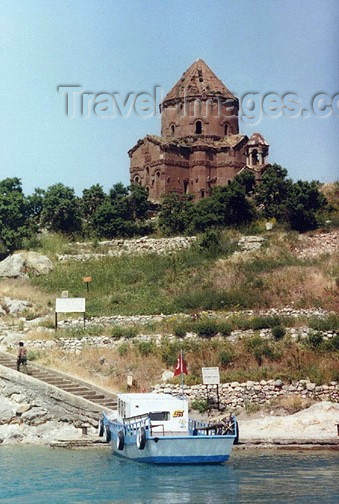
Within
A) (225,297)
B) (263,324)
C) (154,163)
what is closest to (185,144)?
(154,163)

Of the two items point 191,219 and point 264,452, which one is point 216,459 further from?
point 191,219

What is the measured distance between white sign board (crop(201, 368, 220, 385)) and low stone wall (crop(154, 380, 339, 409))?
1296 millimetres

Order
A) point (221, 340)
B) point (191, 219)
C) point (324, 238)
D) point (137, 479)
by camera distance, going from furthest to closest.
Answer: point (191, 219) < point (324, 238) < point (221, 340) < point (137, 479)

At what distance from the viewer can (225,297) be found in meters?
39.4

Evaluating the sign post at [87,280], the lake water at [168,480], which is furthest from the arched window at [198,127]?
the lake water at [168,480]

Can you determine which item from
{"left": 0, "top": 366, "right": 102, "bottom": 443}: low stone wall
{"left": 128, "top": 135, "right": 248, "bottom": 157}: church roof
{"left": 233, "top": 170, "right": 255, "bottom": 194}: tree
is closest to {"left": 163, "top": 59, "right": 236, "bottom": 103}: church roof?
{"left": 128, "top": 135, "right": 248, "bottom": 157}: church roof

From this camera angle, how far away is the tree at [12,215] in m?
50.8

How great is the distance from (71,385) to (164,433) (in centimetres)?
712

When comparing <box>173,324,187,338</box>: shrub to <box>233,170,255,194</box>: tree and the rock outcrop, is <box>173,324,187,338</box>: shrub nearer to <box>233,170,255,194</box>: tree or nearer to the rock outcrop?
the rock outcrop

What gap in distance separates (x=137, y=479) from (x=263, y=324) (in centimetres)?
1447

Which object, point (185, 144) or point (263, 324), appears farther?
point (185, 144)

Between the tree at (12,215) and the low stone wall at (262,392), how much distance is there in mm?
23091

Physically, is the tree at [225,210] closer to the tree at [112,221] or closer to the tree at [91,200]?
the tree at [112,221]

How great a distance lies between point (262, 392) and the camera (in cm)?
3008
